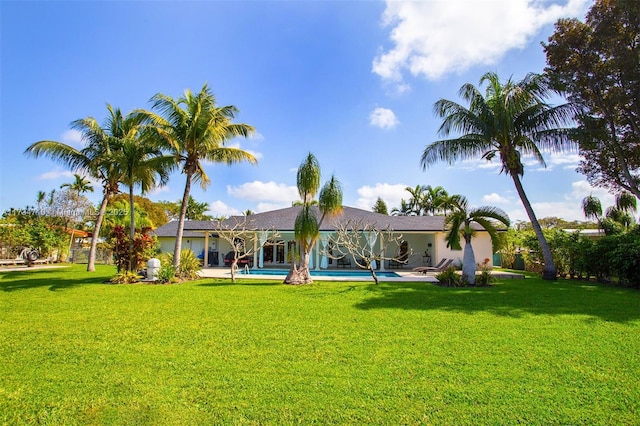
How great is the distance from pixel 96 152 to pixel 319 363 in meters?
20.5

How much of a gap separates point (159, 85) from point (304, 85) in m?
7.07

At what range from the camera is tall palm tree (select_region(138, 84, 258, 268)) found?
14945 millimetres

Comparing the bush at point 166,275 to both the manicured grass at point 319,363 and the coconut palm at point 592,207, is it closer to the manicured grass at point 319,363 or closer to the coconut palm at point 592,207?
the manicured grass at point 319,363

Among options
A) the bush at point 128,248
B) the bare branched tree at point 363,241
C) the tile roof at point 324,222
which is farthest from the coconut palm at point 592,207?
the bush at point 128,248

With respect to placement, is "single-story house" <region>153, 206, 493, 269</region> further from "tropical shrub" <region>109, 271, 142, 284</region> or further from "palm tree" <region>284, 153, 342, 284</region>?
"tropical shrub" <region>109, 271, 142, 284</region>

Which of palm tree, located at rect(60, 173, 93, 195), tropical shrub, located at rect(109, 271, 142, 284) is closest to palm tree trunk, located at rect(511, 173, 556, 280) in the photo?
tropical shrub, located at rect(109, 271, 142, 284)

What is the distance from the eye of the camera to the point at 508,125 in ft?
48.9

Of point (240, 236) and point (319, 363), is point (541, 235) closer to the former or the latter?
point (319, 363)

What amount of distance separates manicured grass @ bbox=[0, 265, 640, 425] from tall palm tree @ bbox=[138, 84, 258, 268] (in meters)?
8.00

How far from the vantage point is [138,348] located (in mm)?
5473

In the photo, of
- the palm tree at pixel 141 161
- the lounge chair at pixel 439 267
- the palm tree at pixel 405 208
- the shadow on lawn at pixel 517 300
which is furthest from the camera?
the palm tree at pixel 405 208

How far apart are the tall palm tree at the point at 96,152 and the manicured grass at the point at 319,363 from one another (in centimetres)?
1188

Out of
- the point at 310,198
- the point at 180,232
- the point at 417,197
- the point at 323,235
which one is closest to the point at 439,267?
the point at 323,235

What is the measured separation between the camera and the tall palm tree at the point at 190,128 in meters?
14.9
